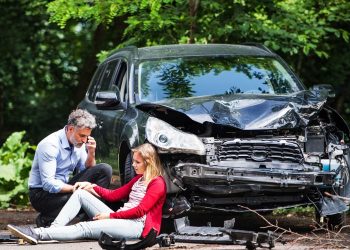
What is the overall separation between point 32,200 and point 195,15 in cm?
578

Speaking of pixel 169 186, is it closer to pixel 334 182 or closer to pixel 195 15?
pixel 334 182

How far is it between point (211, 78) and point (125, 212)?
261 centimetres

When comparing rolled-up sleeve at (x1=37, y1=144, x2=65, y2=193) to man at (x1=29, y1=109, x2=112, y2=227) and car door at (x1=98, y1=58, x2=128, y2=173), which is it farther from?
car door at (x1=98, y1=58, x2=128, y2=173)

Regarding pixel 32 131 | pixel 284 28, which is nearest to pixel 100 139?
pixel 284 28

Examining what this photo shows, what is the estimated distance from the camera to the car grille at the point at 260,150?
31.6ft

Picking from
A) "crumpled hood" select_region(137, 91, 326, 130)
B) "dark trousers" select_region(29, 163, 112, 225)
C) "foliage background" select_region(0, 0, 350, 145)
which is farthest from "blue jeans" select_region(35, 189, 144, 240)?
"foliage background" select_region(0, 0, 350, 145)

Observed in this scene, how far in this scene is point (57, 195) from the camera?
1000cm

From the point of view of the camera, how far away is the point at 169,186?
9523 millimetres

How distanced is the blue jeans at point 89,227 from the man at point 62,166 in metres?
0.48

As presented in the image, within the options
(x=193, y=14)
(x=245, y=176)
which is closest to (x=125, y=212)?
(x=245, y=176)

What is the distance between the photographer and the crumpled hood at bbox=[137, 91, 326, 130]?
971 centimetres

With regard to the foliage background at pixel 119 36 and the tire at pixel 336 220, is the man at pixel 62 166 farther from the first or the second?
the foliage background at pixel 119 36

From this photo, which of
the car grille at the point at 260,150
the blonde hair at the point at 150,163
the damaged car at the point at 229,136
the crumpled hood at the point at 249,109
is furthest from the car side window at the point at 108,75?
the blonde hair at the point at 150,163

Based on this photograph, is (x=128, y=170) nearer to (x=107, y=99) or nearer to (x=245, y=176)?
(x=107, y=99)
